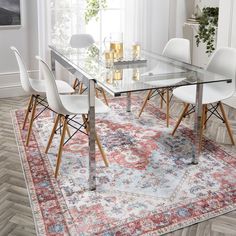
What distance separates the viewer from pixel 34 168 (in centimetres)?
321

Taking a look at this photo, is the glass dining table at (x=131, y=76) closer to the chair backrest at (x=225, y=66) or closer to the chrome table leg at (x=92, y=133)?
the chrome table leg at (x=92, y=133)

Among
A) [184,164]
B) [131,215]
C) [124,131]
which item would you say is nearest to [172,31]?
[124,131]

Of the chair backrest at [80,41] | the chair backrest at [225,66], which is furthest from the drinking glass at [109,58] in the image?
the chair backrest at [80,41]

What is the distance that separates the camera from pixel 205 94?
3.58 m

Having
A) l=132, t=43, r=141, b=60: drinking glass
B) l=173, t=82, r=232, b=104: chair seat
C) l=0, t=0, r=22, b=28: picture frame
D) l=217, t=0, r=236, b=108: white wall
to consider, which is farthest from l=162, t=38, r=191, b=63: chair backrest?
l=0, t=0, r=22, b=28: picture frame

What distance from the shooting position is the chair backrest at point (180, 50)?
4.09 meters

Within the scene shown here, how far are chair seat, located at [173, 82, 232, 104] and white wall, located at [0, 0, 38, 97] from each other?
90.8 inches

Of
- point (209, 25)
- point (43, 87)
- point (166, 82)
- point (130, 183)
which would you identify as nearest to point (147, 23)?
point (209, 25)

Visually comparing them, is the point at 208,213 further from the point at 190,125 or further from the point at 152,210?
the point at 190,125

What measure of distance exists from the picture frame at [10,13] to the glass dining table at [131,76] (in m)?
1.61

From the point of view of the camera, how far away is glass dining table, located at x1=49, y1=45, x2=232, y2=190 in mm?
2648

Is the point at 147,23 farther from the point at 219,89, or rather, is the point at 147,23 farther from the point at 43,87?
the point at 43,87

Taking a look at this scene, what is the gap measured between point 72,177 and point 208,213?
1.05 metres

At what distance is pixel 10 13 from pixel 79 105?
2339 millimetres
